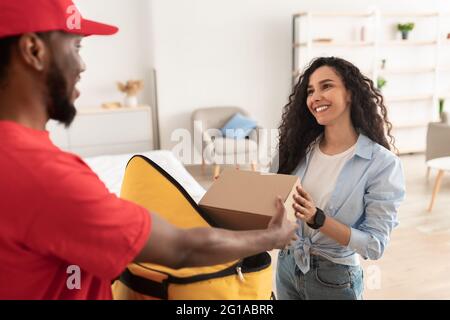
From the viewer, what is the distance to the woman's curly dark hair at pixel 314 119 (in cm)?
152

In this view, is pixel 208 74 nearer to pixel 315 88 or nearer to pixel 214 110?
pixel 214 110

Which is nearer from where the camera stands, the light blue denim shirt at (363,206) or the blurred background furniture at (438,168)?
the light blue denim shirt at (363,206)

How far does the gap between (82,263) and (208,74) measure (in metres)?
5.29

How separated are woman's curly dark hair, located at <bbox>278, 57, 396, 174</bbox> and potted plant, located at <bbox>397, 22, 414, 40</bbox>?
5114 millimetres

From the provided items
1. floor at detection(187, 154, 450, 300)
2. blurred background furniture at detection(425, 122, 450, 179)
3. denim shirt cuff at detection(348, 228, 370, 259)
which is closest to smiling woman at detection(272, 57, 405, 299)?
denim shirt cuff at detection(348, 228, 370, 259)

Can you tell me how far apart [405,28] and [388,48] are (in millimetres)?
344

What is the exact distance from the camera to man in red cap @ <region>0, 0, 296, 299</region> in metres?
0.64

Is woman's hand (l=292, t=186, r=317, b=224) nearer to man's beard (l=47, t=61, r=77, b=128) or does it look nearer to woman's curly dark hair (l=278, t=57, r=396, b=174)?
woman's curly dark hair (l=278, t=57, r=396, b=174)

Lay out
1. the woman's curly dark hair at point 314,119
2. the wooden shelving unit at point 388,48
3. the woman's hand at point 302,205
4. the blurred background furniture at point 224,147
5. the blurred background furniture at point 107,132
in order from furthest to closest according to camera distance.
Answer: the wooden shelving unit at point 388,48 → the blurred background furniture at point 107,132 → the blurred background furniture at point 224,147 → the woman's curly dark hair at point 314,119 → the woman's hand at point 302,205

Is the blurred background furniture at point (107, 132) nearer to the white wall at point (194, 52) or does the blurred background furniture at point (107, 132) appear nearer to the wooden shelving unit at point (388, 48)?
the white wall at point (194, 52)

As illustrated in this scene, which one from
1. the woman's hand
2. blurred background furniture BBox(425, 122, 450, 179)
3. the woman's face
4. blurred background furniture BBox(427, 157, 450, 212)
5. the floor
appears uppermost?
the woman's face

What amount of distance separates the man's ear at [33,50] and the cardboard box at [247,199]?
52 centimetres

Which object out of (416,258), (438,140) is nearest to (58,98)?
(416,258)

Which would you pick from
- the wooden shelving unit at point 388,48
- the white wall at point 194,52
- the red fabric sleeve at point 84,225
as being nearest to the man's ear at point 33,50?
the red fabric sleeve at point 84,225
